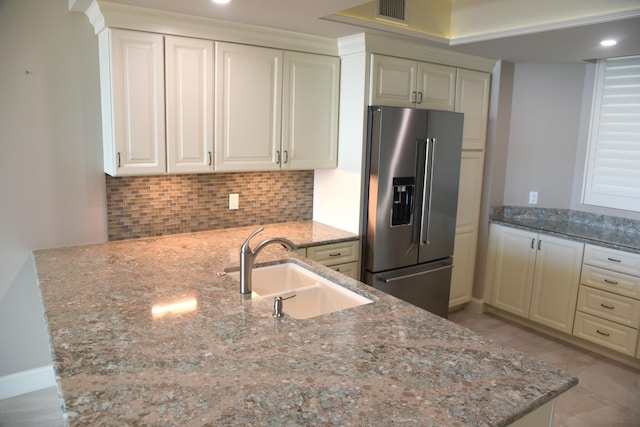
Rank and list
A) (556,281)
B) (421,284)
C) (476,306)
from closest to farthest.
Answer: (421,284) < (556,281) < (476,306)

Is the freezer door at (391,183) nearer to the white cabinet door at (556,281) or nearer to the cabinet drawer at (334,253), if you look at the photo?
the cabinet drawer at (334,253)

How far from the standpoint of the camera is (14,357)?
278 cm

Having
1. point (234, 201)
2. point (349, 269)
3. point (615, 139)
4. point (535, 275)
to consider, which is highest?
point (615, 139)

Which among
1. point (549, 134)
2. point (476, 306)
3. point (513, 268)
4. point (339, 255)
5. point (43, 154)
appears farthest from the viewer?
point (476, 306)

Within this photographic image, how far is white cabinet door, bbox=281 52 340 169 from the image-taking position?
3.13 metres

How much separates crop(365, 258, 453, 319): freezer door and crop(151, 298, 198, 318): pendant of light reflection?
1634mm

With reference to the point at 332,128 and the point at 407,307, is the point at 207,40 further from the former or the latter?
the point at 407,307

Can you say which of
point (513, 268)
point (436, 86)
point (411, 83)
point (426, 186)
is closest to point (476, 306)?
point (513, 268)

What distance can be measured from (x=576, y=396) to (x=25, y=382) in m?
3.41

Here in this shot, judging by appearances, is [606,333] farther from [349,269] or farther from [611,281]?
[349,269]

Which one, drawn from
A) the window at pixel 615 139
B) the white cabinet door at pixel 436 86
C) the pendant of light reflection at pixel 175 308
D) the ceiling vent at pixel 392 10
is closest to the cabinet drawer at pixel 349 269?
the white cabinet door at pixel 436 86

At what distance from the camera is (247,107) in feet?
Answer: 9.77

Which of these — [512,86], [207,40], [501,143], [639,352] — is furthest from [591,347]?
[207,40]

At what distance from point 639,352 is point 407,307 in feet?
7.71
